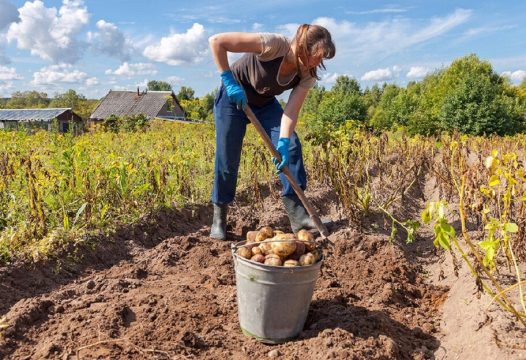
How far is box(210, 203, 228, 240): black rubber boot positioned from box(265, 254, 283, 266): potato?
1.60 metres

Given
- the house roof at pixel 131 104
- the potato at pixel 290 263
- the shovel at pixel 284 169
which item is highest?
the house roof at pixel 131 104

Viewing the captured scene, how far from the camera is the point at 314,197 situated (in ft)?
15.3

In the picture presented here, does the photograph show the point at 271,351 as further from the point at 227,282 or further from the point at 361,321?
the point at 227,282

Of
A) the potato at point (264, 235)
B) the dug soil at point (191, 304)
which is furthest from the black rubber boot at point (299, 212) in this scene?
the potato at point (264, 235)

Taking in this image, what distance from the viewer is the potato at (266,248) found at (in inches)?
80.5

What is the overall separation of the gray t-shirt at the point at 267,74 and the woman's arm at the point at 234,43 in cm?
5

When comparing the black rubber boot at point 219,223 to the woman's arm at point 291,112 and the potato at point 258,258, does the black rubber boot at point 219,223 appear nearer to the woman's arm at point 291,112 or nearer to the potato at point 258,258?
the woman's arm at point 291,112

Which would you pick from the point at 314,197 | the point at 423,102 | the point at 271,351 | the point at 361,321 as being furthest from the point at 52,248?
the point at 423,102

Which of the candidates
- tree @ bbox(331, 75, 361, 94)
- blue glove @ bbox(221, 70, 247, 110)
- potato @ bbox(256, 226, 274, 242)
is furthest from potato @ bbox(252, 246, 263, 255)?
tree @ bbox(331, 75, 361, 94)

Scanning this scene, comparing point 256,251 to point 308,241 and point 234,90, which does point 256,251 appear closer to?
point 308,241

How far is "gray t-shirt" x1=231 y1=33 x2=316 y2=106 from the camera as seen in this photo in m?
2.95

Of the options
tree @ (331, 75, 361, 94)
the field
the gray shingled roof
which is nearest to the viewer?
the field

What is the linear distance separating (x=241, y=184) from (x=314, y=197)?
100 cm

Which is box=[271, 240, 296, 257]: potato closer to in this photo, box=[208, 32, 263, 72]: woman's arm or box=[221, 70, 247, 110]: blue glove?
box=[221, 70, 247, 110]: blue glove
